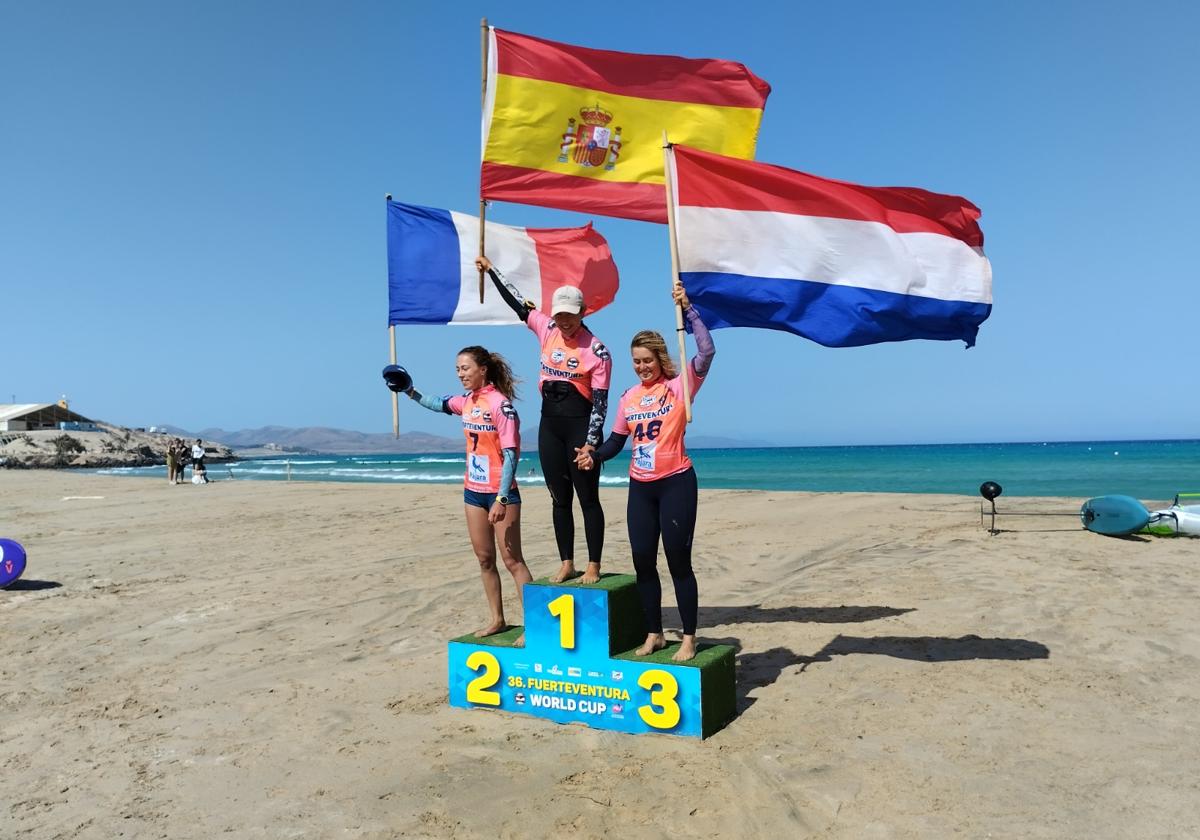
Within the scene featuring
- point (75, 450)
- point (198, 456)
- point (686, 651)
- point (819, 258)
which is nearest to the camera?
point (686, 651)

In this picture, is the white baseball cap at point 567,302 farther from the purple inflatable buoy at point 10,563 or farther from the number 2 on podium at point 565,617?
the purple inflatable buoy at point 10,563

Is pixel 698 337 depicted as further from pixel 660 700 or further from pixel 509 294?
pixel 660 700

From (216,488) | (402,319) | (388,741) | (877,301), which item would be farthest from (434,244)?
(216,488)

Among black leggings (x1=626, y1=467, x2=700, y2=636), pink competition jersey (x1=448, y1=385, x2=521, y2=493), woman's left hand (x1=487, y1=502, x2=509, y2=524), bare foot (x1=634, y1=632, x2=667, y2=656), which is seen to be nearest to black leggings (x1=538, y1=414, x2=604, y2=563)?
pink competition jersey (x1=448, y1=385, x2=521, y2=493)

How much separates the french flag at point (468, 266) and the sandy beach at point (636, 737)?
286 cm

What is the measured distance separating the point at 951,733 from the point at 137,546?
39.6 ft

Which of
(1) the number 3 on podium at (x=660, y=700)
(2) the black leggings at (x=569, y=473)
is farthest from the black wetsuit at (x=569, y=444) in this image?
(1) the number 3 on podium at (x=660, y=700)

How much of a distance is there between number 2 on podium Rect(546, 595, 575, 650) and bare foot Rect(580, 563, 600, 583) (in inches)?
11.9

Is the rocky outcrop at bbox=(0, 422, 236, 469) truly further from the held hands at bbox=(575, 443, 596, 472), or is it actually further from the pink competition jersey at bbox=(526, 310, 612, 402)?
the held hands at bbox=(575, 443, 596, 472)

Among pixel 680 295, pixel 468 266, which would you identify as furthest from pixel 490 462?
pixel 468 266

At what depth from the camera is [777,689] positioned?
5.37m

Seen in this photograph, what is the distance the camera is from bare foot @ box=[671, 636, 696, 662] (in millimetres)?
4719

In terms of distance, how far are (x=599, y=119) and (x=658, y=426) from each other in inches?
120

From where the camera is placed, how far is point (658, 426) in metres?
4.90
